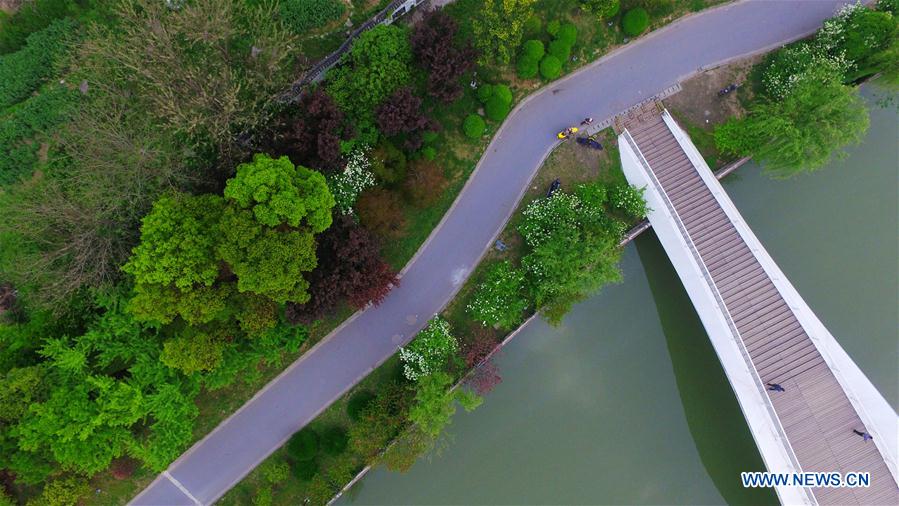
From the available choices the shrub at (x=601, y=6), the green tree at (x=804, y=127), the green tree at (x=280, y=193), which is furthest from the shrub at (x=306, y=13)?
the green tree at (x=804, y=127)

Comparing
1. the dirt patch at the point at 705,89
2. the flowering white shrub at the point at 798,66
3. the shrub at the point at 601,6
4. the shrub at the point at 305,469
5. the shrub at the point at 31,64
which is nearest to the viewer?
the flowering white shrub at the point at 798,66

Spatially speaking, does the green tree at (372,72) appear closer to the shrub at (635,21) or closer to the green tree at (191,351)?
the shrub at (635,21)

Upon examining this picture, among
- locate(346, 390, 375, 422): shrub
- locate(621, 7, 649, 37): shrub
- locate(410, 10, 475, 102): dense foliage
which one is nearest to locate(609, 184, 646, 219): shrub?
locate(621, 7, 649, 37): shrub

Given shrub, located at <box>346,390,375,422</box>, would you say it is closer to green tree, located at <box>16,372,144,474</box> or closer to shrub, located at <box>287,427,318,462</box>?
shrub, located at <box>287,427,318,462</box>

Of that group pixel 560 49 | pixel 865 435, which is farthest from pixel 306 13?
pixel 865 435

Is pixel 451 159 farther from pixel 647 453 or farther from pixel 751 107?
pixel 647 453
